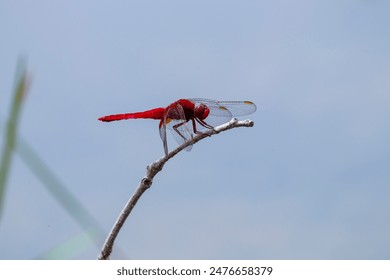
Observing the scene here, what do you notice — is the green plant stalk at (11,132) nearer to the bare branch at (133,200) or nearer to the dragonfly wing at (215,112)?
the bare branch at (133,200)

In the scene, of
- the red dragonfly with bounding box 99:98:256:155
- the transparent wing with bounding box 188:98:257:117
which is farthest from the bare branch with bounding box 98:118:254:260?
the transparent wing with bounding box 188:98:257:117

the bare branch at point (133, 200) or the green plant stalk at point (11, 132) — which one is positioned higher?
the green plant stalk at point (11, 132)

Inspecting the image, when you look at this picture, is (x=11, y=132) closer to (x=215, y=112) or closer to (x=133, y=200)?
(x=133, y=200)

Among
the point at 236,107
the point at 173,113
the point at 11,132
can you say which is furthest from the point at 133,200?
the point at 236,107

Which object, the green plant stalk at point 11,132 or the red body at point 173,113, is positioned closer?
the green plant stalk at point 11,132

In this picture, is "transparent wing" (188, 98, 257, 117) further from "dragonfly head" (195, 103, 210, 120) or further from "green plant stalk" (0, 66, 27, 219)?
"green plant stalk" (0, 66, 27, 219)

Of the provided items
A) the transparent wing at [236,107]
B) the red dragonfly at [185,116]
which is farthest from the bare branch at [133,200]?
the transparent wing at [236,107]
